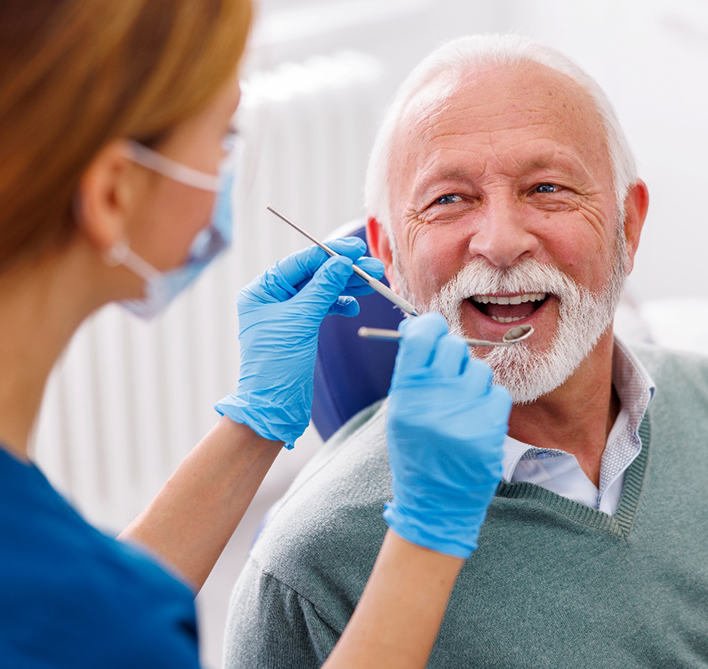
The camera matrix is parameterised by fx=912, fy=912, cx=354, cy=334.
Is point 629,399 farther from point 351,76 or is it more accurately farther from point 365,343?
point 351,76

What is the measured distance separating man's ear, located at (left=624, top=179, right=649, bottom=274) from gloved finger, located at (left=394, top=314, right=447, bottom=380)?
56cm

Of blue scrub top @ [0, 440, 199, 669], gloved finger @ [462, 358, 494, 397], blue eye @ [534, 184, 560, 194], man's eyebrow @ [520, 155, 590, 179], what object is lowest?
blue scrub top @ [0, 440, 199, 669]

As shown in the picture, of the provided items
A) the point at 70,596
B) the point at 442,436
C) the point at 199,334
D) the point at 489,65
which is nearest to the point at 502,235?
the point at 489,65

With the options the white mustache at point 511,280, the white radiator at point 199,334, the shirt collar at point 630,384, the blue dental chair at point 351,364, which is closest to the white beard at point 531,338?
the white mustache at point 511,280

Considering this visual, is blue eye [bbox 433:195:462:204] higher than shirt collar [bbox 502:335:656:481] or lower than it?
higher

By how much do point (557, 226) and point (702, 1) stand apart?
236 centimetres

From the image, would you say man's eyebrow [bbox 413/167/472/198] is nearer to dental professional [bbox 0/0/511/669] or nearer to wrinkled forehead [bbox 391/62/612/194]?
wrinkled forehead [bbox 391/62/612/194]

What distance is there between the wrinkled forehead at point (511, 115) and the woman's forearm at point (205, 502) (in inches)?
20.2

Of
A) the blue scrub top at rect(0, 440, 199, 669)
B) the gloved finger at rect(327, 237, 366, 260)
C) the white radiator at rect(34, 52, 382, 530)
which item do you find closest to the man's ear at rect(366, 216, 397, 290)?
the gloved finger at rect(327, 237, 366, 260)

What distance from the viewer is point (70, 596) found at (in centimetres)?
78

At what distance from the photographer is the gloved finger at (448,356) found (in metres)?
1.06

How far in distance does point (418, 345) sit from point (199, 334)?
1722 millimetres

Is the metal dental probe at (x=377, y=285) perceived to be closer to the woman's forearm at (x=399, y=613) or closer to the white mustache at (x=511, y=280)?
the white mustache at (x=511, y=280)

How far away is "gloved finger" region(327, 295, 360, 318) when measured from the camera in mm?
1419
